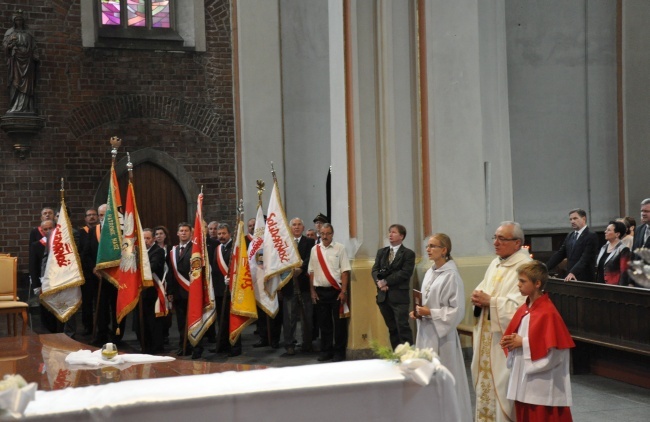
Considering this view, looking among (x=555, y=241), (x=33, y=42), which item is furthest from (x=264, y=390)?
(x=33, y=42)

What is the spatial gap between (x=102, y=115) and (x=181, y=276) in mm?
5365

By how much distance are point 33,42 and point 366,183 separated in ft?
24.0

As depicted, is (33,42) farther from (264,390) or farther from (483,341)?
(264,390)

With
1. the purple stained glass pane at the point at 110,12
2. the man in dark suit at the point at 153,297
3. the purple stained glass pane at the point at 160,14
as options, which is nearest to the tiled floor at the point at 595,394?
the man in dark suit at the point at 153,297

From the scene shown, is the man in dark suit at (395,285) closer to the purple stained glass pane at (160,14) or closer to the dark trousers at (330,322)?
the dark trousers at (330,322)

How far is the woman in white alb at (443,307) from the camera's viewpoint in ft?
20.5

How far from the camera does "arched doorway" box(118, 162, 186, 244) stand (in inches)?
607

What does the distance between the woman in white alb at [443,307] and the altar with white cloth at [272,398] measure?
6.98ft

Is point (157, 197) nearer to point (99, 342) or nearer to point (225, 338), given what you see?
point (99, 342)

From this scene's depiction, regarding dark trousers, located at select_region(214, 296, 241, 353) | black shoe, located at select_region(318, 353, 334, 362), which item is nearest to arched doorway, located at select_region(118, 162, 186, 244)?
dark trousers, located at select_region(214, 296, 241, 353)

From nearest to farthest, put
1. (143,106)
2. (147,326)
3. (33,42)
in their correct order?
(147,326) < (33,42) < (143,106)

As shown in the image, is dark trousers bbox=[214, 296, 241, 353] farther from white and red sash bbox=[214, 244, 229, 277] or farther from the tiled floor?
white and red sash bbox=[214, 244, 229, 277]

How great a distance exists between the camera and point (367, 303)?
10047 millimetres

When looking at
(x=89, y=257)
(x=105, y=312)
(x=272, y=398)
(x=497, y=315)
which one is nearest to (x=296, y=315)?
(x=105, y=312)
